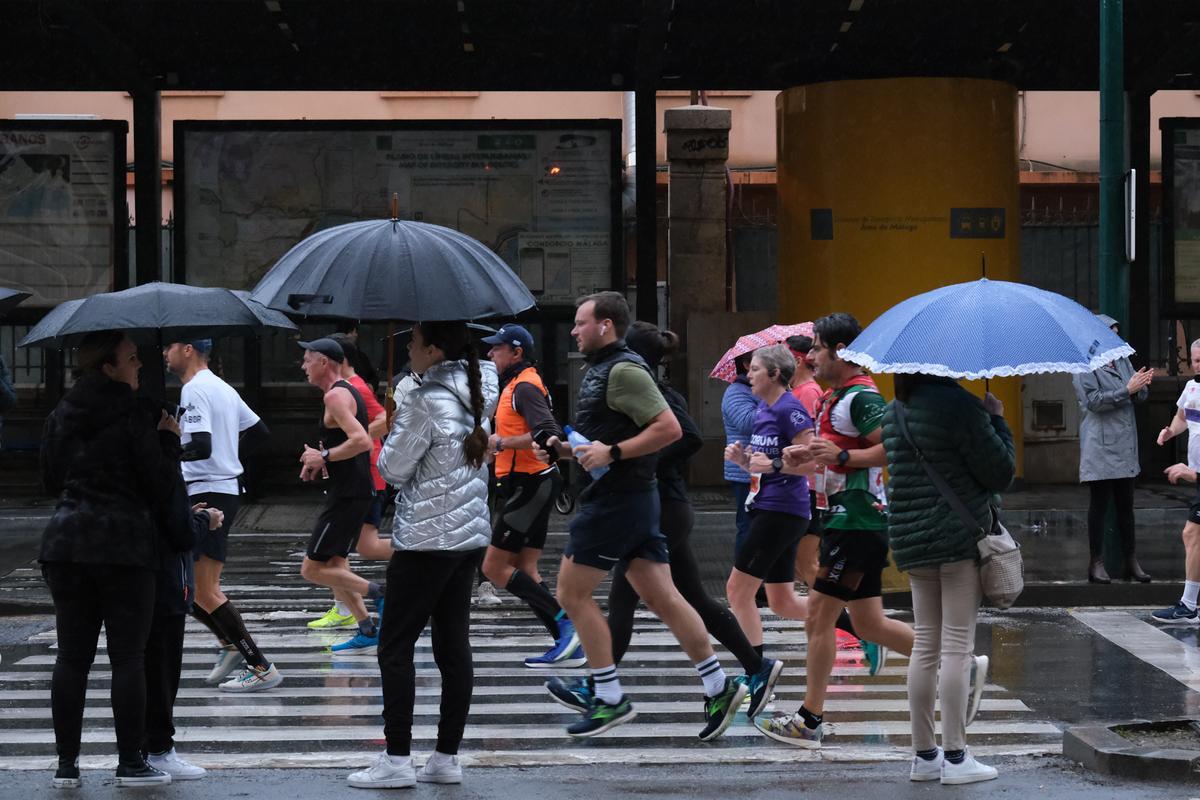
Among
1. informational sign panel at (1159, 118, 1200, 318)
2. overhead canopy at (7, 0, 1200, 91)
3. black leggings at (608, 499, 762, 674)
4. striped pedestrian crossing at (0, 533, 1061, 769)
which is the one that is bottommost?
striped pedestrian crossing at (0, 533, 1061, 769)

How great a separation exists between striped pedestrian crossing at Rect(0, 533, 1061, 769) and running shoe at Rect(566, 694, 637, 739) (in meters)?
0.06

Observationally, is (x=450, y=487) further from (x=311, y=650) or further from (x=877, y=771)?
(x=311, y=650)

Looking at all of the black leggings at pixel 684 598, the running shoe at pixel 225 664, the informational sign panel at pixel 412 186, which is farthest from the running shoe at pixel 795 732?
the informational sign panel at pixel 412 186

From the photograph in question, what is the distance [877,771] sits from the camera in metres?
6.67

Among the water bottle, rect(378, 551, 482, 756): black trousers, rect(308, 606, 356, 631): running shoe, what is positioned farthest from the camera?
rect(308, 606, 356, 631): running shoe

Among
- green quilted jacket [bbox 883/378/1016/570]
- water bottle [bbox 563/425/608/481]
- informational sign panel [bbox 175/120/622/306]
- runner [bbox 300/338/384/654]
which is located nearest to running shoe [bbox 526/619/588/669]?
runner [bbox 300/338/384/654]

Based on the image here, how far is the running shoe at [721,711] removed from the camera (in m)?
7.15

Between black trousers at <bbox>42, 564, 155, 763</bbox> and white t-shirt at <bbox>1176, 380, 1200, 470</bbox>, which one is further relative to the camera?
white t-shirt at <bbox>1176, 380, 1200, 470</bbox>

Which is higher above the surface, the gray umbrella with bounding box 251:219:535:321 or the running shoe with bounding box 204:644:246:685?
the gray umbrella with bounding box 251:219:535:321

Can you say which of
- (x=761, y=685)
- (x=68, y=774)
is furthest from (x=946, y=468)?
(x=68, y=774)

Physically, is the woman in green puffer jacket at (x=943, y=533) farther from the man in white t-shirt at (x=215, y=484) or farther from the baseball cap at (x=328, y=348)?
the baseball cap at (x=328, y=348)

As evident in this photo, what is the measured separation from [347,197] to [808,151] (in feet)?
15.8

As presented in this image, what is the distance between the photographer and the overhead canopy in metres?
15.1

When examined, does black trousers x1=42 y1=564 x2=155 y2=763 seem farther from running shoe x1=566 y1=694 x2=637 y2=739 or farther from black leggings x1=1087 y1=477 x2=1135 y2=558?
black leggings x1=1087 y1=477 x2=1135 y2=558
